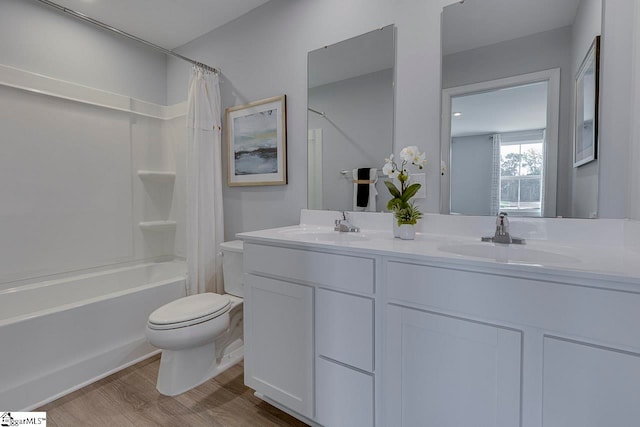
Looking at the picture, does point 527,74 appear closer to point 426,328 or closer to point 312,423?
point 426,328

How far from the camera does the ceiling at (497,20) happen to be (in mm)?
1261

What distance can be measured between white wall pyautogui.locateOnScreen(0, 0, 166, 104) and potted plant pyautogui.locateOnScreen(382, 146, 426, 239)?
253 cm

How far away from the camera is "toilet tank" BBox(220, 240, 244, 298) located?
206cm

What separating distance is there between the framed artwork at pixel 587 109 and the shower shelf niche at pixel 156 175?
2.96 meters

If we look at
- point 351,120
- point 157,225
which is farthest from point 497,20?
point 157,225

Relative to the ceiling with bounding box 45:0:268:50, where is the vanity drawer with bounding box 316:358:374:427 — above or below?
below

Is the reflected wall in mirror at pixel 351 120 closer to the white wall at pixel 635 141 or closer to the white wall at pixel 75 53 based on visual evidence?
the white wall at pixel 635 141

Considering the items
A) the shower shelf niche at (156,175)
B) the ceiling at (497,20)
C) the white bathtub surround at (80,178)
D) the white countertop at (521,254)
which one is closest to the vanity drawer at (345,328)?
the white countertop at (521,254)

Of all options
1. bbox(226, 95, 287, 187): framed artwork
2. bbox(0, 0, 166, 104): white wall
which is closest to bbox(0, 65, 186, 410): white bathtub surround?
bbox(0, 0, 166, 104): white wall

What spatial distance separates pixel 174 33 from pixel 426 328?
296 centimetres

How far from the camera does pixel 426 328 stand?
3.40 feet

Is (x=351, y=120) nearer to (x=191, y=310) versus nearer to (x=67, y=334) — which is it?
(x=191, y=310)

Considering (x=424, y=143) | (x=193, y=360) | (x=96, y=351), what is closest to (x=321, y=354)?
(x=193, y=360)

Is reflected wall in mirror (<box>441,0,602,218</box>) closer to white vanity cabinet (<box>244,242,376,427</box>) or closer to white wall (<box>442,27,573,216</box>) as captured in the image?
white wall (<box>442,27,573,216</box>)
